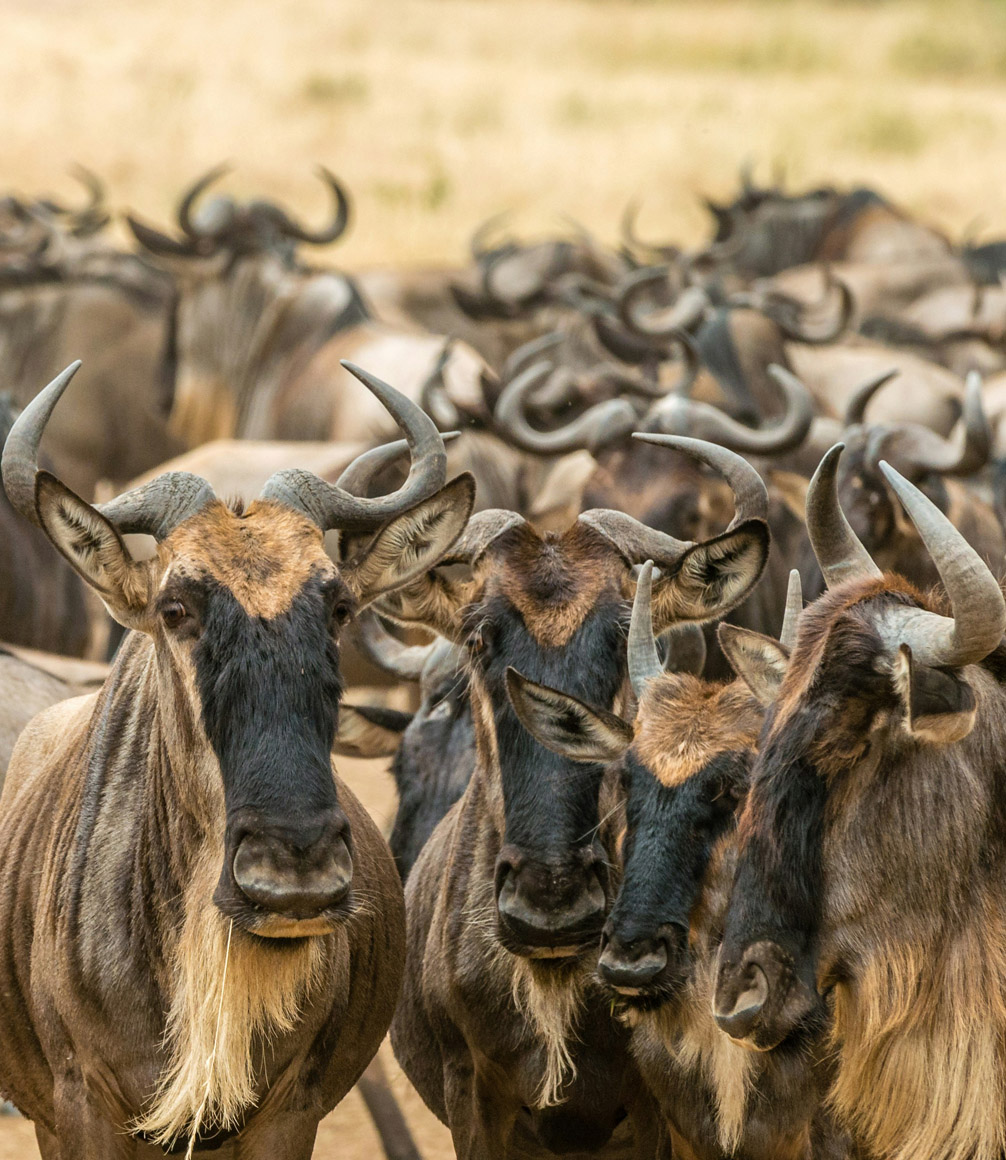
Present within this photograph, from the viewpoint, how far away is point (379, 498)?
4.41 m

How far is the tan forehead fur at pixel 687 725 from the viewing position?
397 centimetres

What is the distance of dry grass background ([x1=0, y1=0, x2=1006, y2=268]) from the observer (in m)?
34.2

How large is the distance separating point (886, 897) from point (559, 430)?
22.1 feet

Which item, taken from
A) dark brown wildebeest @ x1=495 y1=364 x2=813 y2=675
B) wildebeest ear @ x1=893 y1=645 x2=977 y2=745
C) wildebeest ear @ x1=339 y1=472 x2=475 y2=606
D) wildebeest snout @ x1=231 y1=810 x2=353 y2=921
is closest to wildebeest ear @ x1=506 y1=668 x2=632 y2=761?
wildebeest ear @ x1=339 y1=472 x2=475 y2=606

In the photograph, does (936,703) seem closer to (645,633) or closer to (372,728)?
(645,633)

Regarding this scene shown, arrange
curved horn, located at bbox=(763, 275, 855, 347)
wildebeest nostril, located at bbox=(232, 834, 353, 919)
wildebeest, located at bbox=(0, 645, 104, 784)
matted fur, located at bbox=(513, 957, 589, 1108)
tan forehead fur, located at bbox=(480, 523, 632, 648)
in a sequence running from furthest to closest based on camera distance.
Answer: curved horn, located at bbox=(763, 275, 855, 347), wildebeest, located at bbox=(0, 645, 104, 784), tan forehead fur, located at bbox=(480, 523, 632, 648), matted fur, located at bbox=(513, 957, 589, 1108), wildebeest nostril, located at bbox=(232, 834, 353, 919)

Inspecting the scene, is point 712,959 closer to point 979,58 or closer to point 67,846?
point 67,846

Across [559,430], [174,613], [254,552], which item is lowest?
[559,430]

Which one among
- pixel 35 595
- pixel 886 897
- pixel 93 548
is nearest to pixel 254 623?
pixel 93 548

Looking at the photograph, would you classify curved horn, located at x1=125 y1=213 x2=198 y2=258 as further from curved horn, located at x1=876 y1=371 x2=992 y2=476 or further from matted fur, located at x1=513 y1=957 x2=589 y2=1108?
matted fur, located at x1=513 y1=957 x2=589 y2=1108

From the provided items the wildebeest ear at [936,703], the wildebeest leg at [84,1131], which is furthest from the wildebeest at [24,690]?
the wildebeest ear at [936,703]

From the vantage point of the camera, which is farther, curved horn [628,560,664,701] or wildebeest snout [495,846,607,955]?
curved horn [628,560,664,701]

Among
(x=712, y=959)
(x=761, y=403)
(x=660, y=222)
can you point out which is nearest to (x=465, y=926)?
(x=712, y=959)

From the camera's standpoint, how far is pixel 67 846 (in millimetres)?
4289
